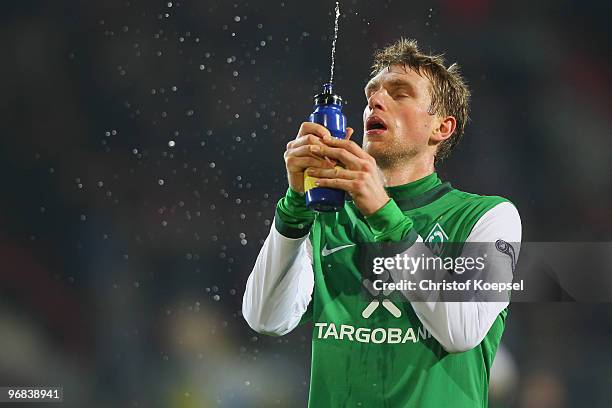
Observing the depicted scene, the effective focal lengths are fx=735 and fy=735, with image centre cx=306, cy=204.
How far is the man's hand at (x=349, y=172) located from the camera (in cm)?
130

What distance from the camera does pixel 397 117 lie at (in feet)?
5.74

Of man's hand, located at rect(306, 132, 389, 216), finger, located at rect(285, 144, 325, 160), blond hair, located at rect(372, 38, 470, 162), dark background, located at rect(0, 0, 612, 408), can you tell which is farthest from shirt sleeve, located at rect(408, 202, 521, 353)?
dark background, located at rect(0, 0, 612, 408)

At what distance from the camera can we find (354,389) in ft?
4.87

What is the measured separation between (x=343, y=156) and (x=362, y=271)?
37 cm

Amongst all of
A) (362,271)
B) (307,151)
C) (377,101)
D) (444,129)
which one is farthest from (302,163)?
(444,129)

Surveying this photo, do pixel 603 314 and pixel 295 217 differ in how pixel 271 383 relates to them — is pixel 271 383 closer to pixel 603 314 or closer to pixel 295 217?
pixel 603 314

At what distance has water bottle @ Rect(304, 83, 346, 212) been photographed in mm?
1317

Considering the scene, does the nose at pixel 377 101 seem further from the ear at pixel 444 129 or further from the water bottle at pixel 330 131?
the water bottle at pixel 330 131

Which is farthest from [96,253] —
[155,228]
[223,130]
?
[223,130]

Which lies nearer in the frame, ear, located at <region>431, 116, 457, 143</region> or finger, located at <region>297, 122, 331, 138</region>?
finger, located at <region>297, 122, 331, 138</region>

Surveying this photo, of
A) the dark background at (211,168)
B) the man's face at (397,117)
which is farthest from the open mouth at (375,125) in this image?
the dark background at (211,168)

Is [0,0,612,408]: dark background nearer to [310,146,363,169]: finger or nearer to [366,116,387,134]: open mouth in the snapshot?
[366,116,387,134]: open mouth

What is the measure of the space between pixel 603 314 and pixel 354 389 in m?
2.83

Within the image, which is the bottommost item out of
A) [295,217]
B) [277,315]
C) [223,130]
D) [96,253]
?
[277,315]
